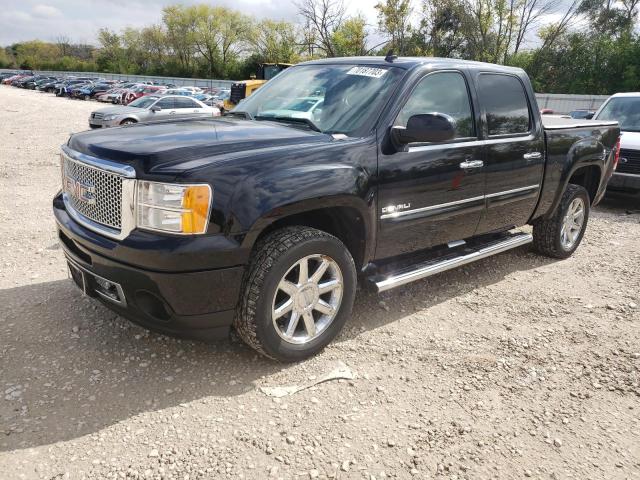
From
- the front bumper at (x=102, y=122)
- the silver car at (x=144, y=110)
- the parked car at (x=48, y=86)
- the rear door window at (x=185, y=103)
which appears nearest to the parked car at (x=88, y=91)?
the parked car at (x=48, y=86)

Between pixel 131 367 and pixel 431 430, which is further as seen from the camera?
pixel 131 367

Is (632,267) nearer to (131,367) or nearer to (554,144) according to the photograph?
(554,144)

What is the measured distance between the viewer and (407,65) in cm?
368

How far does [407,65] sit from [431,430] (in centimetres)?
245

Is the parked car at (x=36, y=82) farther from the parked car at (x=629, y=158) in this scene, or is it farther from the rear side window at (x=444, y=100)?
the rear side window at (x=444, y=100)

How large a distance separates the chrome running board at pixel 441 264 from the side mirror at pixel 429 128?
96 cm

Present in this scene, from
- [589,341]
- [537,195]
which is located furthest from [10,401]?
[537,195]

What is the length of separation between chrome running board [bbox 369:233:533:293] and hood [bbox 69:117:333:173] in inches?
41.2

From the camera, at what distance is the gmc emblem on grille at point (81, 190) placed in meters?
2.91

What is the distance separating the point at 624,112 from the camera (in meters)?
9.05

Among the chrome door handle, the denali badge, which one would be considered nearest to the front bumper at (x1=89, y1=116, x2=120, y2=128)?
the chrome door handle

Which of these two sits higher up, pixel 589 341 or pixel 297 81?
pixel 297 81

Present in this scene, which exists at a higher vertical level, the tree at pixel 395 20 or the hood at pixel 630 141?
the tree at pixel 395 20

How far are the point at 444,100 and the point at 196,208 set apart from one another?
2.21 metres
